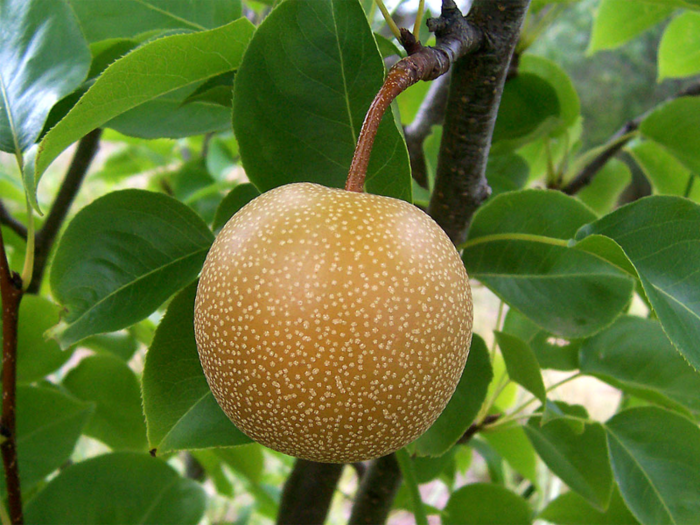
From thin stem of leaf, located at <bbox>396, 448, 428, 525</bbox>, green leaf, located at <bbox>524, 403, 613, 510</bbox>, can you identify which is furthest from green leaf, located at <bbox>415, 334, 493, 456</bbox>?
green leaf, located at <bbox>524, 403, 613, 510</bbox>

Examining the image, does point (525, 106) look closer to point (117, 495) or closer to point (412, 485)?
point (412, 485)

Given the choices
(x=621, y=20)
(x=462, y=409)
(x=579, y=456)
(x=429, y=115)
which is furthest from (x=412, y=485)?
(x=621, y=20)

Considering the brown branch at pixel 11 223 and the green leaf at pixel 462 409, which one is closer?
the green leaf at pixel 462 409

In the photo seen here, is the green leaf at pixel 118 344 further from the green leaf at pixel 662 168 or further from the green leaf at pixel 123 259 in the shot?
the green leaf at pixel 662 168

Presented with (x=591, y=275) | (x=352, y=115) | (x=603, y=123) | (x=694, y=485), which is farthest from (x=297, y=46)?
(x=603, y=123)

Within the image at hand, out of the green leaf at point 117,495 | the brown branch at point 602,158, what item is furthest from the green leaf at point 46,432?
the brown branch at point 602,158

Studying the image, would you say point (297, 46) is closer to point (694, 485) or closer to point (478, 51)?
point (478, 51)

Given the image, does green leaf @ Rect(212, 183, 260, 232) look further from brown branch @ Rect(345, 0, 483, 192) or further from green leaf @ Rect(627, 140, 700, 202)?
green leaf @ Rect(627, 140, 700, 202)
